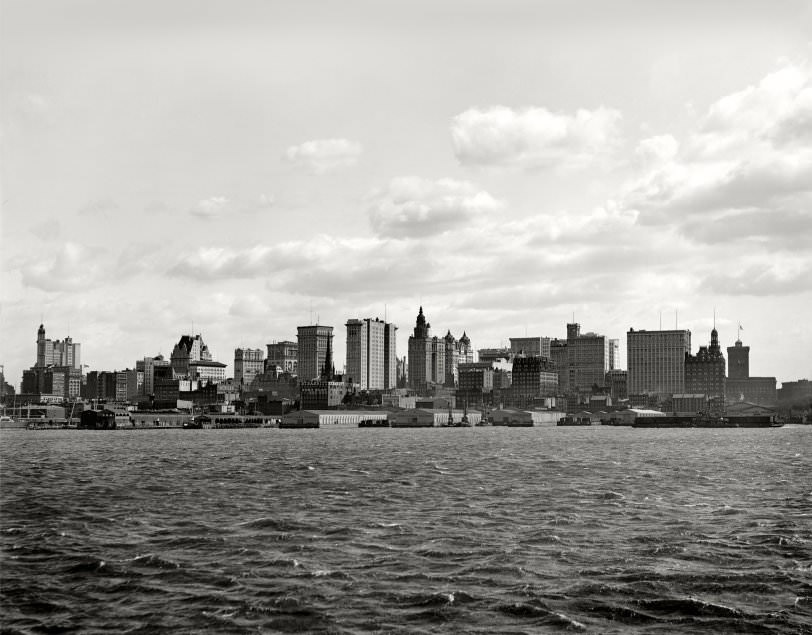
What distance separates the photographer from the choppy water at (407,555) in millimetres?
35688

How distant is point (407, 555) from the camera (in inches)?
1850

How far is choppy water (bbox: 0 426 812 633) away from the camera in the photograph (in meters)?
35.7

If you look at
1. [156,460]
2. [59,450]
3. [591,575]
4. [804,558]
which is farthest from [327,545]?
[59,450]

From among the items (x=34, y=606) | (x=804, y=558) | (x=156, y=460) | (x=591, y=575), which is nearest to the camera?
(x=34, y=606)

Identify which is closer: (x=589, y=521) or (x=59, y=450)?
(x=589, y=521)

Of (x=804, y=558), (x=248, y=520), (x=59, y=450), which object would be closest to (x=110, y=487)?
(x=248, y=520)

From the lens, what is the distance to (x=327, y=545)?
50.0 m

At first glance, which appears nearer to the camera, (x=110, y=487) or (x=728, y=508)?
(x=728, y=508)

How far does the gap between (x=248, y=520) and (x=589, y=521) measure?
2015cm

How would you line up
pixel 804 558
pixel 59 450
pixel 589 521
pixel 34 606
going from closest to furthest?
pixel 34 606 < pixel 804 558 < pixel 589 521 < pixel 59 450

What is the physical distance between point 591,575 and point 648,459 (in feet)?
289

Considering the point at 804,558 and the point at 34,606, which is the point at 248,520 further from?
the point at 804,558

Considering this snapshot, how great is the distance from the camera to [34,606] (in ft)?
122

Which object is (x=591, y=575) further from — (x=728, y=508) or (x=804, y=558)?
(x=728, y=508)
